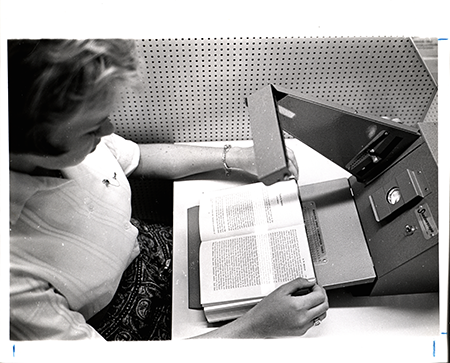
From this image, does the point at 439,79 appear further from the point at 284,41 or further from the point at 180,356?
the point at 180,356

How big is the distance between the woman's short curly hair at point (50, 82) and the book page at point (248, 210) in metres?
0.44

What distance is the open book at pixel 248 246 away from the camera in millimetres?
1110

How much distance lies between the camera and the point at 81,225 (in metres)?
1.08

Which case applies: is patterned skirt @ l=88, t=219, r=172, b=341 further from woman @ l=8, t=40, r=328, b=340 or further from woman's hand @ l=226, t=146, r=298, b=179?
woman's hand @ l=226, t=146, r=298, b=179

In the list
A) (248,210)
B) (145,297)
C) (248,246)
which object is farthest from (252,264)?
(145,297)

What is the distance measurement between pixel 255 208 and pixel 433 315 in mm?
496

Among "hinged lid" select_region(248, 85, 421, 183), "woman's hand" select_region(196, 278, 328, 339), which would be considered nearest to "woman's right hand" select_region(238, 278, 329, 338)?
"woman's hand" select_region(196, 278, 328, 339)

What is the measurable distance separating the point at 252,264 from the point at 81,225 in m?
0.42

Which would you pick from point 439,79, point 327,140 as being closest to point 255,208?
point 327,140

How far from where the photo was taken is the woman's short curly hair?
2.89ft

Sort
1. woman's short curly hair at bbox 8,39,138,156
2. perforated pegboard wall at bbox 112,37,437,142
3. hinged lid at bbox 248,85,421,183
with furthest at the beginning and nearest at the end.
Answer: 1. perforated pegboard wall at bbox 112,37,437,142
2. hinged lid at bbox 248,85,421,183
3. woman's short curly hair at bbox 8,39,138,156

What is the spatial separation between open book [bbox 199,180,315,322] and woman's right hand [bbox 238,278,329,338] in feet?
0.10

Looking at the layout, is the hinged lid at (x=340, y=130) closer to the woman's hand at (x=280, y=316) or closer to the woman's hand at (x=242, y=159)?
the woman's hand at (x=242, y=159)

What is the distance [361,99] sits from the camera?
4.26ft
